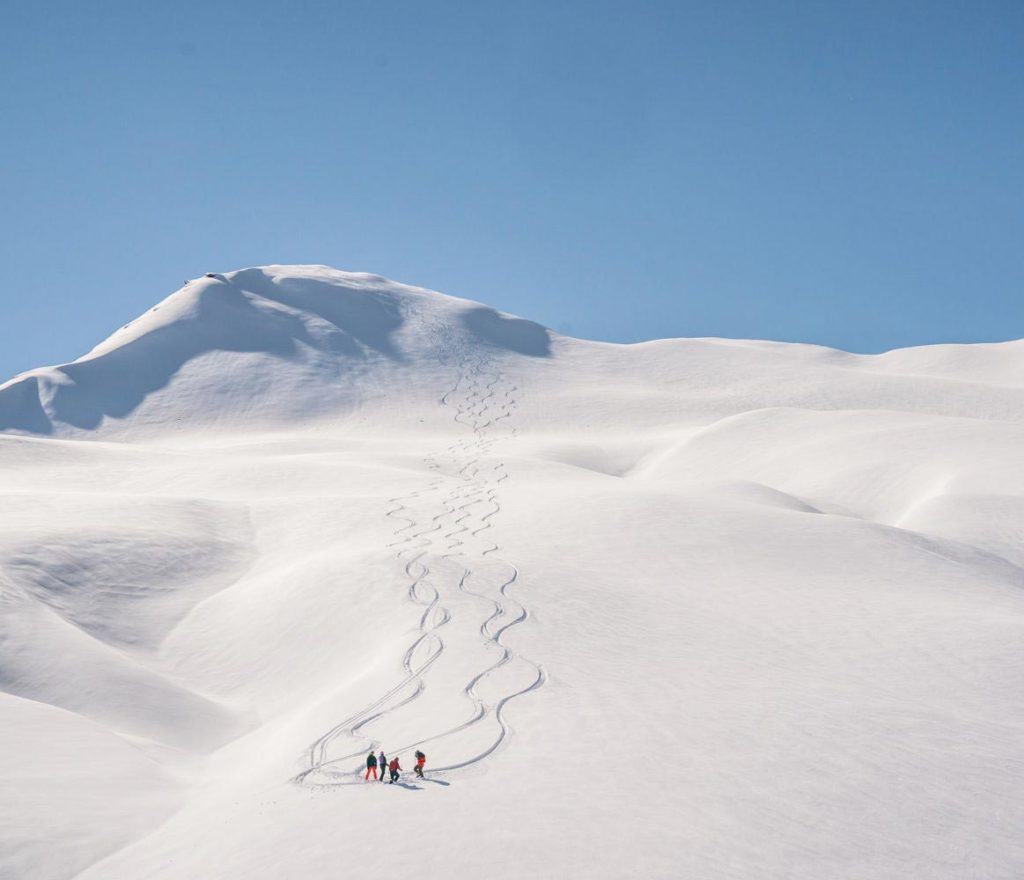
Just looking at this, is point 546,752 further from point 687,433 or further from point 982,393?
point 982,393

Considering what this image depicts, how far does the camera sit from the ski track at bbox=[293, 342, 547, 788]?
15445mm

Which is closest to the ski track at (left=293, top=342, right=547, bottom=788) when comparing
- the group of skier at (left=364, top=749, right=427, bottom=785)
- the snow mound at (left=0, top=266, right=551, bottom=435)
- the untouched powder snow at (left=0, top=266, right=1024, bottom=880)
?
the untouched powder snow at (left=0, top=266, right=1024, bottom=880)

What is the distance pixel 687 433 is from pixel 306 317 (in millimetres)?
46470

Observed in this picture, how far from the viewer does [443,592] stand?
82.0 ft

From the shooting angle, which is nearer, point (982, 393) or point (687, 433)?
point (687, 433)

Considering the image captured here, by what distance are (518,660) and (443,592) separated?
5.79 m

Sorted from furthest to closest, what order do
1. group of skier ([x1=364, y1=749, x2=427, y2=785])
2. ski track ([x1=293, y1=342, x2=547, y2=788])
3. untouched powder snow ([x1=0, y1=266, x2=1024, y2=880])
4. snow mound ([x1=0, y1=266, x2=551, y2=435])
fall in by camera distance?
snow mound ([x1=0, y1=266, x2=551, y2=435])
ski track ([x1=293, y1=342, x2=547, y2=788])
group of skier ([x1=364, y1=749, x2=427, y2=785])
untouched powder snow ([x1=0, y1=266, x2=1024, y2=880])

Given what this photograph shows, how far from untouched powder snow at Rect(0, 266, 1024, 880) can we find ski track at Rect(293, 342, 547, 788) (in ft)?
0.37

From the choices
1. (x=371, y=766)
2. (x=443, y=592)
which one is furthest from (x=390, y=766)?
(x=443, y=592)

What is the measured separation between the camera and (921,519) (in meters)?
37.3

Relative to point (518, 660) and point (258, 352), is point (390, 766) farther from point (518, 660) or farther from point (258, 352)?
point (258, 352)

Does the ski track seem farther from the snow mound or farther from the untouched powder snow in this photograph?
the snow mound

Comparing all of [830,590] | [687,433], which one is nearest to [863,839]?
[830,590]

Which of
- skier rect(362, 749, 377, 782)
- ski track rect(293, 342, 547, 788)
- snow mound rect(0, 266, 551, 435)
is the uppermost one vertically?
snow mound rect(0, 266, 551, 435)
